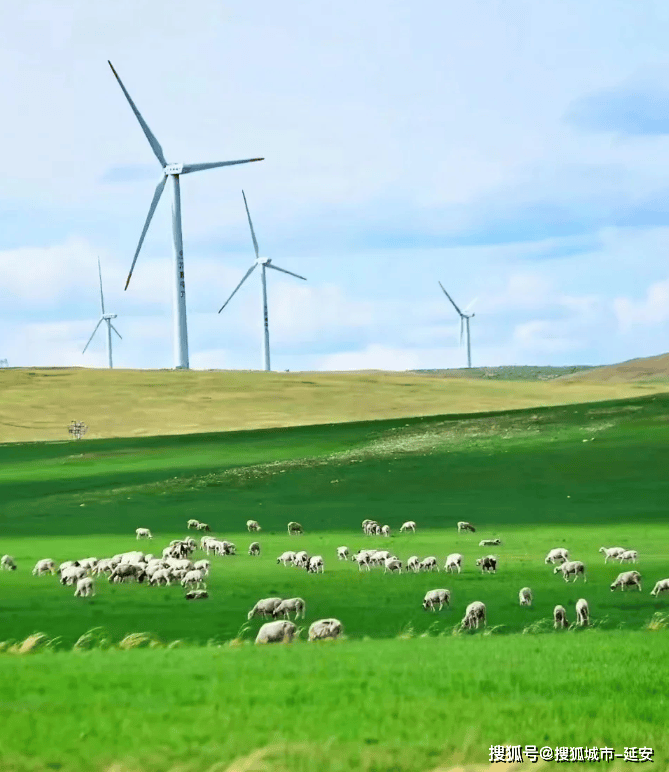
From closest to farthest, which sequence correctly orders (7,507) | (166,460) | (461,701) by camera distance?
(461,701)
(7,507)
(166,460)

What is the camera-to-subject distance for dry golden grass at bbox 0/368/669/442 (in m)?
112

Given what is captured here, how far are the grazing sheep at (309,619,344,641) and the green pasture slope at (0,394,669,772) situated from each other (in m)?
0.37

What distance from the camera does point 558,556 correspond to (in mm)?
37375

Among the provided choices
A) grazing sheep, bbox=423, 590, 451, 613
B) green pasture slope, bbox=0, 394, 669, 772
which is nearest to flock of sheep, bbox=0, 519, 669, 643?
grazing sheep, bbox=423, 590, 451, 613

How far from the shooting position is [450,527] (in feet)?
170

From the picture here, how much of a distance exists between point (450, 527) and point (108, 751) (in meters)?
37.7

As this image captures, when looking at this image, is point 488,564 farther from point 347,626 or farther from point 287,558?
point 347,626

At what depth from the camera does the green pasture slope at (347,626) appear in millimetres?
15164

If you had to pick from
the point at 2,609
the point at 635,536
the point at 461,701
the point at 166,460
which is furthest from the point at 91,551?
the point at 166,460

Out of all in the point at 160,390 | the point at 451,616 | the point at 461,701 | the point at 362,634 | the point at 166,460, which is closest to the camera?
the point at 461,701

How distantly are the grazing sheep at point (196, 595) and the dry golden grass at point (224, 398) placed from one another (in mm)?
76014

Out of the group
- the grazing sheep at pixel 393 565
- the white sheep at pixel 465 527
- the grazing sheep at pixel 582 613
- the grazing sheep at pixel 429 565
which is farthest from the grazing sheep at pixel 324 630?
the white sheep at pixel 465 527

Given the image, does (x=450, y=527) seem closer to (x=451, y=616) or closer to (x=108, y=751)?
(x=451, y=616)

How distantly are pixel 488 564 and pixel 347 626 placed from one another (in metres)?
10.2
